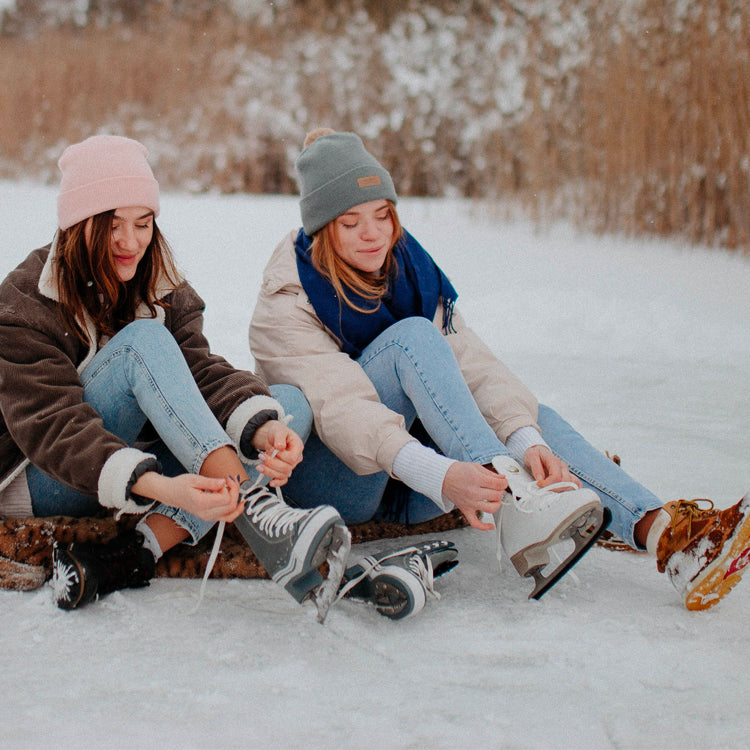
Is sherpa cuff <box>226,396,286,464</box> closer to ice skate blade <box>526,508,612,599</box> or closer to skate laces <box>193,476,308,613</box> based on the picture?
skate laces <box>193,476,308,613</box>

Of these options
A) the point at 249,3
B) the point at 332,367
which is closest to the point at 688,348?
the point at 332,367

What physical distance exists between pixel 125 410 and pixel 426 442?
2.28 ft

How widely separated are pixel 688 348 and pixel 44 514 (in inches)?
131

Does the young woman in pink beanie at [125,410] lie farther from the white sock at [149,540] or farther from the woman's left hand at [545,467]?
the woman's left hand at [545,467]

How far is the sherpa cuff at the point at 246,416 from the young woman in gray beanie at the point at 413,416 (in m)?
0.13

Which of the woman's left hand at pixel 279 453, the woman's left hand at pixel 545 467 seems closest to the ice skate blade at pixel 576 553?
the woman's left hand at pixel 545 467

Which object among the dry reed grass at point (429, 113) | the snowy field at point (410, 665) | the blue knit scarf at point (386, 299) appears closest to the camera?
the snowy field at point (410, 665)

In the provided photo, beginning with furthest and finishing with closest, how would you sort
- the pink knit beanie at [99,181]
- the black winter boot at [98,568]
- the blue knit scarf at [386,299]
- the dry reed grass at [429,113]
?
1. the dry reed grass at [429,113]
2. the blue knit scarf at [386,299]
3. the pink knit beanie at [99,181]
4. the black winter boot at [98,568]

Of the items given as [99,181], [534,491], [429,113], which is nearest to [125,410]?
[99,181]

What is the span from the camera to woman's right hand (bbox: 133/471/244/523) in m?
1.37

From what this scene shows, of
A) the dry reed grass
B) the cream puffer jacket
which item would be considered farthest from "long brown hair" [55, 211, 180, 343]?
the dry reed grass

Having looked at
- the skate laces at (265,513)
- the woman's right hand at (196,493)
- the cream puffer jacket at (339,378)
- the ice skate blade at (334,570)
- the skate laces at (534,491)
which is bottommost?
the ice skate blade at (334,570)

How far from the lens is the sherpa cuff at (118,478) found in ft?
4.60

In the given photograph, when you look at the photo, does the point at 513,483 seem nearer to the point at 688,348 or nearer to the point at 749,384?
the point at 749,384
